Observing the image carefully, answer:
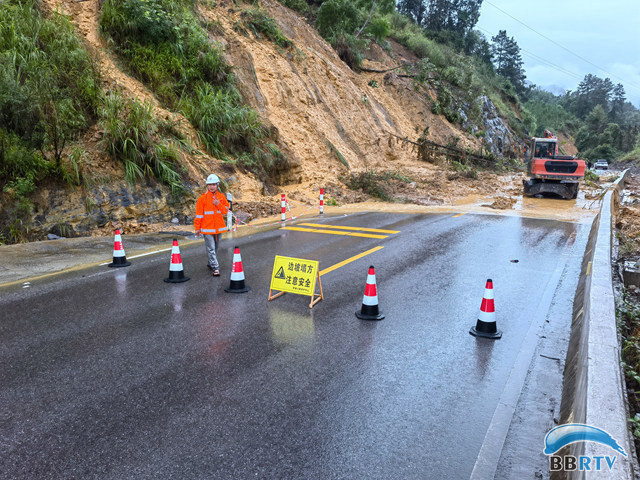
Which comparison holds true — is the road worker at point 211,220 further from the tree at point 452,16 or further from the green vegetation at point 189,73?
the tree at point 452,16

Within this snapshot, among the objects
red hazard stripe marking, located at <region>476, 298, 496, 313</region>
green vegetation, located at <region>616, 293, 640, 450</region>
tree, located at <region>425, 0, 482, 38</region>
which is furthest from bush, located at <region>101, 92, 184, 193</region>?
tree, located at <region>425, 0, 482, 38</region>

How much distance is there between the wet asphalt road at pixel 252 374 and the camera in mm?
3352

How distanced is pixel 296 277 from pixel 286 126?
16195mm

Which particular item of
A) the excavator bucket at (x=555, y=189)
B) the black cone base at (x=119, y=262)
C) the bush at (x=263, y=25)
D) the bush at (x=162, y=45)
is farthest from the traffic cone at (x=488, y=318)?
the bush at (x=263, y=25)

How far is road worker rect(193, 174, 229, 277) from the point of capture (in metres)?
8.24

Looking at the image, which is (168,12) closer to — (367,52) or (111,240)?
(111,240)

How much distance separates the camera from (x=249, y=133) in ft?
59.8

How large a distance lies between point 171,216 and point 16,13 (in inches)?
305

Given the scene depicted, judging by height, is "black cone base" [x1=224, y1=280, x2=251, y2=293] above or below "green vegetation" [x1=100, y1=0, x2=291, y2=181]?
below

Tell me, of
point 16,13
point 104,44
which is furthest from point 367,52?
point 16,13

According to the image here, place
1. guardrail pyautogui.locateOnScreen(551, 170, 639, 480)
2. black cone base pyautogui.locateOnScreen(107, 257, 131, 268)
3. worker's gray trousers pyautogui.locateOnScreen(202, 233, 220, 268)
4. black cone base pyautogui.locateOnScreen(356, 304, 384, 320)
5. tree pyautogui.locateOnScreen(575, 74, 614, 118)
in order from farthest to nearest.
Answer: tree pyautogui.locateOnScreen(575, 74, 614, 118) → black cone base pyautogui.locateOnScreen(107, 257, 131, 268) → worker's gray trousers pyautogui.locateOnScreen(202, 233, 220, 268) → black cone base pyautogui.locateOnScreen(356, 304, 384, 320) → guardrail pyautogui.locateOnScreen(551, 170, 639, 480)

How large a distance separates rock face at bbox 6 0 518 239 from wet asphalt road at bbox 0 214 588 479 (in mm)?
4488

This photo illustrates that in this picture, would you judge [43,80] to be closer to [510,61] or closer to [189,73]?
[189,73]

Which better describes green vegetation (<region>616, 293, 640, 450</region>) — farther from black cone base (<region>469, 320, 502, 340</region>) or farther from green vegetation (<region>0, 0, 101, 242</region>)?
green vegetation (<region>0, 0, 101, 242</region>)
